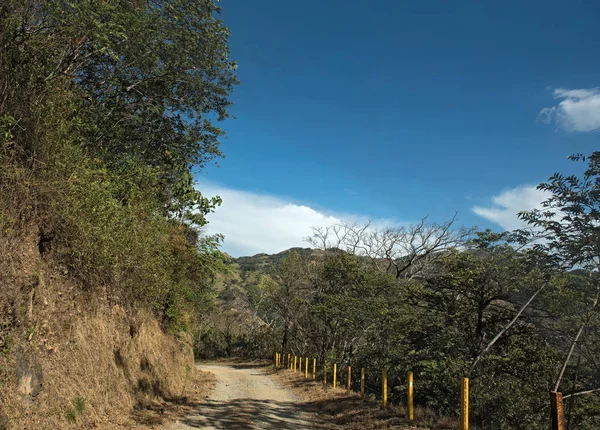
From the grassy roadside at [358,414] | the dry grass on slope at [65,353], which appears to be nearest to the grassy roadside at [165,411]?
the dry grass on slope at [65,353]

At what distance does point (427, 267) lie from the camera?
96.3 feet

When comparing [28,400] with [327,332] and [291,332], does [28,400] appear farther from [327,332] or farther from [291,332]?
[291,332]

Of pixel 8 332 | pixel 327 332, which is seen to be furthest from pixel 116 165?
pixel 327 332

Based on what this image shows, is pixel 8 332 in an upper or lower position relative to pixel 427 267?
lower

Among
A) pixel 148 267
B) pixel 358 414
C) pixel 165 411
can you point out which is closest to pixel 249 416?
pixel 165 411

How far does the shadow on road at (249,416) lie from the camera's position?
9.53m

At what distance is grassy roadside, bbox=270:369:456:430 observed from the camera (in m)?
9.05

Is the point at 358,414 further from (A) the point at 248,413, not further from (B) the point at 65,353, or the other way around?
(B) the point at 65,353

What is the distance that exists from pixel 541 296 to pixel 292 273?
27.0 metres

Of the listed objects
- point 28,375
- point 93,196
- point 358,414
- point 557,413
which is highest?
point 93,196

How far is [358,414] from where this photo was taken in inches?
416

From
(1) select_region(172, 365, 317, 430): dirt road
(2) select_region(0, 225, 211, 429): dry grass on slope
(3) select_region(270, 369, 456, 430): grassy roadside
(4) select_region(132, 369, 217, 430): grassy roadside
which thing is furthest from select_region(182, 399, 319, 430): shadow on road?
(2) select_region(0, 225, 211, 429): dry grass on slope

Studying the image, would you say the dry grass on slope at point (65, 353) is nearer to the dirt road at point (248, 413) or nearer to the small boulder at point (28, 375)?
the small boulder at point (28, 375)

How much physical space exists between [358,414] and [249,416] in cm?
280
